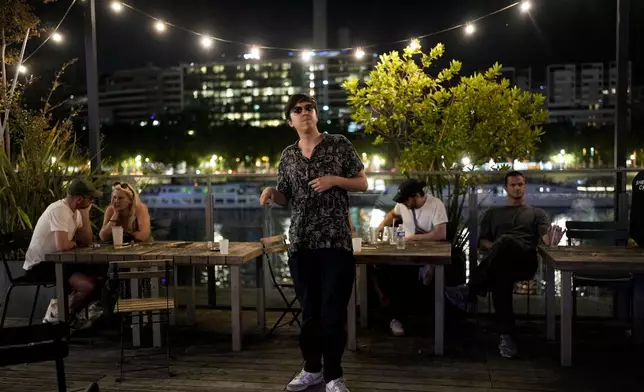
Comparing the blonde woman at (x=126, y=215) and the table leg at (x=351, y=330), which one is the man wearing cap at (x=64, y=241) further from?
the table leg at (x=351, y=330)

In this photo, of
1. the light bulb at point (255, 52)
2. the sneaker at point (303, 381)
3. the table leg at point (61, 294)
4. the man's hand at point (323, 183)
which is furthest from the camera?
the light bulb at point (255, 52)

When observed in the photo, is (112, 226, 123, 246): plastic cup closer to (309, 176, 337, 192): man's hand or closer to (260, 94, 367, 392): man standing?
(260, 94, 367, 392): man standing

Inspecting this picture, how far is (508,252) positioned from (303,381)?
5.89ft

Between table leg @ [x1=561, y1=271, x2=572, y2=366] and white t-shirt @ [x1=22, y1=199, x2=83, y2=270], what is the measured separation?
3.66 m

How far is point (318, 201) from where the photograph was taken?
3.50m

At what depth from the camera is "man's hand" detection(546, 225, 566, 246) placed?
15.2ft

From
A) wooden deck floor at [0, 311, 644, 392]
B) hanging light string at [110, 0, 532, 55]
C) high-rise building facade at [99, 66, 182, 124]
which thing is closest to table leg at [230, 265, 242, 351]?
wooden deck floor at [0, 311, 644, 392]

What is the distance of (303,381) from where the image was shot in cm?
374

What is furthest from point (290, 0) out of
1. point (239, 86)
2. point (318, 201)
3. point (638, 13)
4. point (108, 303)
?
point (239, 86)

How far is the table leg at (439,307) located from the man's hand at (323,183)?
1387mm

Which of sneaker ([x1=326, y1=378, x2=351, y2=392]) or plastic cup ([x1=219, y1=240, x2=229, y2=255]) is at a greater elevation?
plastic cup ([x1=219, y1=240, x2=229, y2=255])

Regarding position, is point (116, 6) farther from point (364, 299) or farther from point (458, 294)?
point (458, 294)

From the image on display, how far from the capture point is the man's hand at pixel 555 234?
464cm

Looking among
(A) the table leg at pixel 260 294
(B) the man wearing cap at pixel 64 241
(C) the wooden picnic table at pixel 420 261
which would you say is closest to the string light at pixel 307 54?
(A) the table leg at pixel 260 294
